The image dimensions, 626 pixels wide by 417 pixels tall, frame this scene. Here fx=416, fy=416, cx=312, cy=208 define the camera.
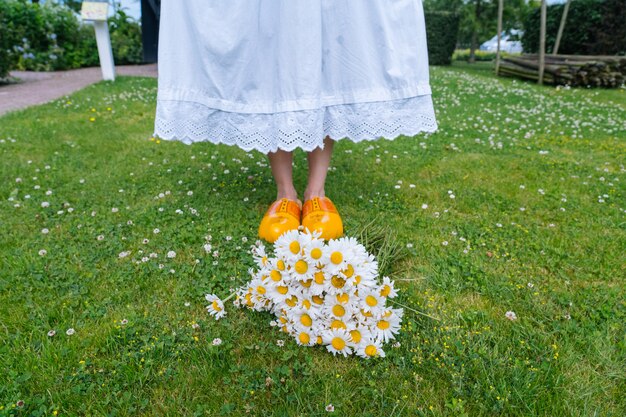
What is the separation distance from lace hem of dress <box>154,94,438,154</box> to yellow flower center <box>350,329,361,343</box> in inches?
33.9

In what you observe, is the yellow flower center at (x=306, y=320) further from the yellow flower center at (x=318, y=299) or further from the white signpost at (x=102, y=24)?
the white signpost at (x=102, y=24)

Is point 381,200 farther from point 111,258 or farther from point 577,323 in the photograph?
point 111,258

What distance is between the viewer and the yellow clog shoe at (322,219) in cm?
210

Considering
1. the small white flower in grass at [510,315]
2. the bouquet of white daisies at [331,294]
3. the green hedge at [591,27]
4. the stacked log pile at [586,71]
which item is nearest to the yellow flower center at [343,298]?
the bouquet of white daisies at [331,294]

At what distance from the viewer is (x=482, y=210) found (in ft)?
8.48

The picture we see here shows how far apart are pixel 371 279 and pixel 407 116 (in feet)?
3.21

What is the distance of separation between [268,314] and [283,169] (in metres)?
0.91

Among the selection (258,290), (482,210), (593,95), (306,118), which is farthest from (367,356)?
(593,95)

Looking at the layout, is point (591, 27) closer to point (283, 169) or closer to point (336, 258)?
point (283, 169)

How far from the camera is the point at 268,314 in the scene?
161cm

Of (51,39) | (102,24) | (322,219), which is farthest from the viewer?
(51,39)

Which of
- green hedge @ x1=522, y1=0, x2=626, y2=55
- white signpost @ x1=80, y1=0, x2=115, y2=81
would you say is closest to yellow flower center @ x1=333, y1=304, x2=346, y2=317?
white signpost @ x1=80, y1=0, x2=115, y2=81

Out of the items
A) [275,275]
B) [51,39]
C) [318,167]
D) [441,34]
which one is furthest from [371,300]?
[441,34]

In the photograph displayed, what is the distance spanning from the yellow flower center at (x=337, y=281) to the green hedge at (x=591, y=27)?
1408cm
